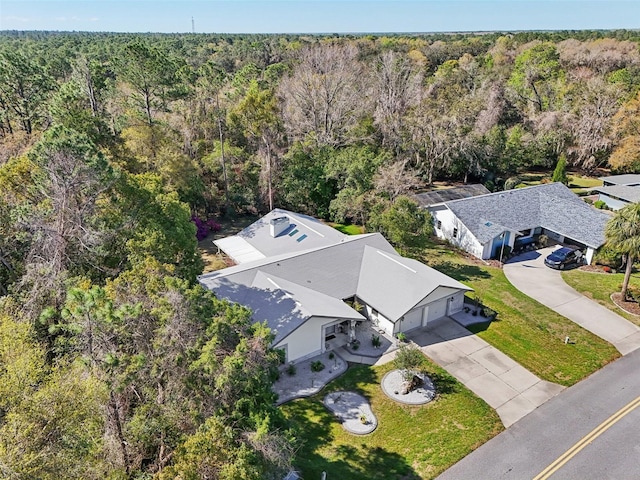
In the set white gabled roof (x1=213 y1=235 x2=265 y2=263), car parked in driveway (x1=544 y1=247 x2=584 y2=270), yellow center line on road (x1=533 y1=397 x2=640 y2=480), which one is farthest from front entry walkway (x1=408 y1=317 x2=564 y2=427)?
white gabled roof (x1=213 y1=235 x2=265 y2=263)

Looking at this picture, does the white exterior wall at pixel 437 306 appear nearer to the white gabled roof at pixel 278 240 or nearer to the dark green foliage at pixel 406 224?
the dark green foliage at pixel 406 224

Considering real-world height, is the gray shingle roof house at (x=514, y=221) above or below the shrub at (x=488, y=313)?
above

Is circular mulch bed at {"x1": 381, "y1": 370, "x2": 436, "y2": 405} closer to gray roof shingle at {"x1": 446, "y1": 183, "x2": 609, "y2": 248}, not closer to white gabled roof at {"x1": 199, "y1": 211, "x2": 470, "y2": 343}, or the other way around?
white gabled roof at {"x1": 199, "y1": 211, "x2": 470, "y2": 343}

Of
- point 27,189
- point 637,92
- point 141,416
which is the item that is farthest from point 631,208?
point 637,92

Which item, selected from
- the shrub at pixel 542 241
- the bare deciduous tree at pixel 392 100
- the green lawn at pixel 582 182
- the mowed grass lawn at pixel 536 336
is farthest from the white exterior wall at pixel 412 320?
the green lawn at pixel 582 182

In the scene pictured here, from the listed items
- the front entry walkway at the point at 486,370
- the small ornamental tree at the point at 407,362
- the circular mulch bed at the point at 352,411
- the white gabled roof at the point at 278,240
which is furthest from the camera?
the white gabled roof at the point at 278,240

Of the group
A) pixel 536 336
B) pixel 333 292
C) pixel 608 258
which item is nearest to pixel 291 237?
pixel 333 292

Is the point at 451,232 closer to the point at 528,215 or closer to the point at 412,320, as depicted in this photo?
the point at 528,215
